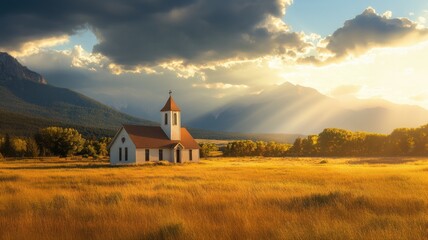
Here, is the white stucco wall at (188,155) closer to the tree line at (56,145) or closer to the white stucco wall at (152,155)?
the white stucco wall at (152,155)

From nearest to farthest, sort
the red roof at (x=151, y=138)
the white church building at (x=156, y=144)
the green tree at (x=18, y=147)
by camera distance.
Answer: the white church building at (x=156, y=144), the red roof at (x=151, y=138), the green tree at (x=18, y=147)

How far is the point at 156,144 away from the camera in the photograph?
72.9m

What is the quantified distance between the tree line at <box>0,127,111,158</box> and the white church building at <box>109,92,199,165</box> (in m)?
31.5

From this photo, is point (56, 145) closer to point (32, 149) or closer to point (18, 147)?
point (32, 149)

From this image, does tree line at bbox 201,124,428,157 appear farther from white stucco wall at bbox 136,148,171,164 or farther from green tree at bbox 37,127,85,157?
white stucco wall at bbox 136,148,171,164

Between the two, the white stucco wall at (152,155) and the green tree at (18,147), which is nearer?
the white stucco wall at (152,155)

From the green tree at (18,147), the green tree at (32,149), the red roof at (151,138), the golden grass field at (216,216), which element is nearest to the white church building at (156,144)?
the red roof at (151,138)

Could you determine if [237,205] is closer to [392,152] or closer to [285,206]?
[285,206]

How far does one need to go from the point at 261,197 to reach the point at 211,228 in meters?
6.80

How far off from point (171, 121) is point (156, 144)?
5978 mm

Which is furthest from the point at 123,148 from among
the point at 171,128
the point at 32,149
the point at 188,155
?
the point at 32,149

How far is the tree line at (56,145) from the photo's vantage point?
100 m

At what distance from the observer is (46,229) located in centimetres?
1177

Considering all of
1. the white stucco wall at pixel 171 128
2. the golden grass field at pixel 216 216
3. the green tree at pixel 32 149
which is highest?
the white stucco wall at pixel 171 128
